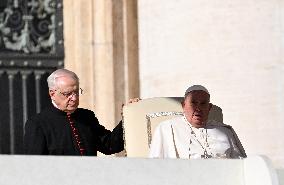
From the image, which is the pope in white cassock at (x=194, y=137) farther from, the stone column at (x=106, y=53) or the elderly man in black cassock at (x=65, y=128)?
the stone column at (x=106, y=53)

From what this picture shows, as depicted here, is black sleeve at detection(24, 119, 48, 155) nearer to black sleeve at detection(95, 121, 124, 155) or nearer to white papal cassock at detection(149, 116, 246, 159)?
black sleeve at detection(95, 121, 124, 155)

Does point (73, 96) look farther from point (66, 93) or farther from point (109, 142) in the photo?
point (109, 142)

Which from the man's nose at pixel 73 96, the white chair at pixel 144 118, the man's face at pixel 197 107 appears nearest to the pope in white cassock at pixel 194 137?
the man's face at pixel 197 107

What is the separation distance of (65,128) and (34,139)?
0.20 metres

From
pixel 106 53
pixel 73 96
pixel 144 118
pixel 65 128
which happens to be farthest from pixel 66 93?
pixel 106 53

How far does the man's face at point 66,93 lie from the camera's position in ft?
19.4

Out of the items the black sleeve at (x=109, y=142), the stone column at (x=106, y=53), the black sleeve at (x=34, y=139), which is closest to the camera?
the black sleeve at (x=34, y=139)

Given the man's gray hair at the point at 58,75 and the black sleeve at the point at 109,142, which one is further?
the black sleeve at the point at 109,142

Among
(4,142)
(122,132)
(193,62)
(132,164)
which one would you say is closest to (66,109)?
(122,132)

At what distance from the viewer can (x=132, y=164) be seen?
474cm

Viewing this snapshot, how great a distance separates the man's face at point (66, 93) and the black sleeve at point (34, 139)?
0.50ft

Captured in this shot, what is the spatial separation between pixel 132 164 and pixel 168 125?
51.7 inches

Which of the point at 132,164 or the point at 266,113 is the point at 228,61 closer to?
the point at 266,113

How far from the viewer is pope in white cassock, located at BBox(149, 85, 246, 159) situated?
19.4 ft
